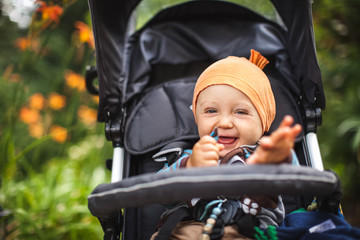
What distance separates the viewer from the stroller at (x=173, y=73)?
1.65 metres

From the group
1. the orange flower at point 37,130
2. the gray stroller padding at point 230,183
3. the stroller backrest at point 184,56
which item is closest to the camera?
the gray stroller padding at point 230,183

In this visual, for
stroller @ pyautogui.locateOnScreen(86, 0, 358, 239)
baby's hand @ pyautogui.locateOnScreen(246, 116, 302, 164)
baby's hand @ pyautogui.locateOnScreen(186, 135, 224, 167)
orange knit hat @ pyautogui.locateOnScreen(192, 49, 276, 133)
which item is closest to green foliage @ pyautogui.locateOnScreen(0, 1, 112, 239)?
stroller @ pyautogui.locateOnScreen(86, 0, 358, 239)

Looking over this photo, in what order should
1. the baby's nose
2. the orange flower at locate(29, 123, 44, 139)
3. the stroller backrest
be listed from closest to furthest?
the baby's nose
the stroller backrest
the orange flower at locate(29, 123, 44, 139)

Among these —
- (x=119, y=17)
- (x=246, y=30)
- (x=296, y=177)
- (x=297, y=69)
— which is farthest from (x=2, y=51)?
(x=296, y=177)

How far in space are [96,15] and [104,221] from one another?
99cm

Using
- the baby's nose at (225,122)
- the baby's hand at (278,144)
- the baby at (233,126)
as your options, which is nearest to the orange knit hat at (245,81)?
the baby at (233,126)

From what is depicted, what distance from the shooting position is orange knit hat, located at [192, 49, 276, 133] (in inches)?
56.6

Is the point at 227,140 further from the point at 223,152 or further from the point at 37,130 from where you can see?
the point at 37,130

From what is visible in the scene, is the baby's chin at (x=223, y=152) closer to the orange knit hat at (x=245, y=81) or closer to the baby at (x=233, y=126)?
the baby at (x=233, y=126)

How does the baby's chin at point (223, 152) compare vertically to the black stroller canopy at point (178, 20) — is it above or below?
below

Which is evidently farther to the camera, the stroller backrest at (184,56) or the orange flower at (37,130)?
the orange flower at (37,130)

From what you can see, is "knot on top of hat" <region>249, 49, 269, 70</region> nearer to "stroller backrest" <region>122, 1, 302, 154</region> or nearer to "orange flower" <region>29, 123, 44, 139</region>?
"stroller backrest" <region>122, 1, 302, 154</region>

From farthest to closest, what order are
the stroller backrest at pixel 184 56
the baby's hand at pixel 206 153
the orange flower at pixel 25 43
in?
1. the orange flower at pixel 25 43
2. the stroller backrest at pixel 184 56
3. the baby's hand at pixel 206 153

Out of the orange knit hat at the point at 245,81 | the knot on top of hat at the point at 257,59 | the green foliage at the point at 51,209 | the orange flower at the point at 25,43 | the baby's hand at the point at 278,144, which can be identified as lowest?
the green foliage at the point at 51,209
